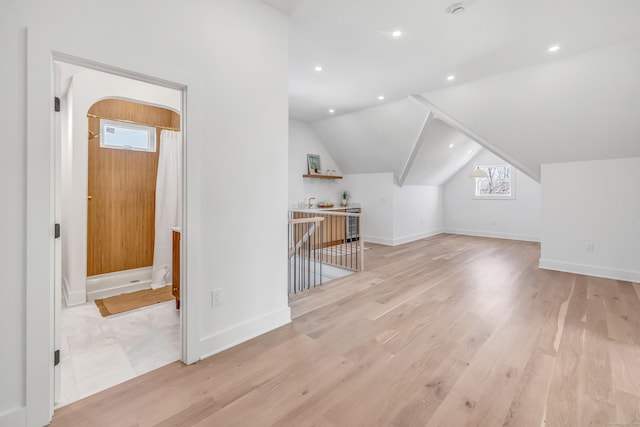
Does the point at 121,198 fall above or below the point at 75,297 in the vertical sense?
above

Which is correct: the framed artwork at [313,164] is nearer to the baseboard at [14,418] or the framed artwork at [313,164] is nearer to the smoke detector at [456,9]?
the smoke detector at [456,9]

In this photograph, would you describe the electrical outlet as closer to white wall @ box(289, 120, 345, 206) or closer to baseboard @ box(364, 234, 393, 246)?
white wall @ box(289, 120, 345, 206)

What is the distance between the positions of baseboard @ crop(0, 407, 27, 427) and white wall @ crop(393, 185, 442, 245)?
625 centimetres

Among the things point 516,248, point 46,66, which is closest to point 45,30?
point 46,66

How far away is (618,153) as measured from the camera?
394 centimetres

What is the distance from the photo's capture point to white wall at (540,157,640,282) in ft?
13.0

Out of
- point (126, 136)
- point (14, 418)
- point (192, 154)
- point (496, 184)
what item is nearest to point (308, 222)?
point (192, 154)

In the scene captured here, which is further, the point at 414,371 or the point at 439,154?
the point at 439,154

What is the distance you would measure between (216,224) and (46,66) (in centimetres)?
124

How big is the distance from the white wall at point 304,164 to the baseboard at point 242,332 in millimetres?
3978

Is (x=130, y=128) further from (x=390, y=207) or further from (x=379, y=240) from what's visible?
(x=379, y=240)

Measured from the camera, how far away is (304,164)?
6.70 metres

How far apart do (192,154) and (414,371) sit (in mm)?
2116

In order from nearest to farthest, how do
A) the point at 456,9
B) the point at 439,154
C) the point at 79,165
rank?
the point at 456,9 < the point at 79,165 < the point at 439,154
